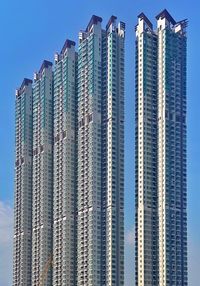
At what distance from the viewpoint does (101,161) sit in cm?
3056

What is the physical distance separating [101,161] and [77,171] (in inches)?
67.1

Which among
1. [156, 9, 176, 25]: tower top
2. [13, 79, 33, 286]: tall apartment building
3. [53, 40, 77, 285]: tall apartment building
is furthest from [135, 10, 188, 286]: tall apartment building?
[13, 79, 33, 286]: tall apartment building

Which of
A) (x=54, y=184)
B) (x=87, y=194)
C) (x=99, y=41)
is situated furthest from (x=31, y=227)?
(x=99, y=41)

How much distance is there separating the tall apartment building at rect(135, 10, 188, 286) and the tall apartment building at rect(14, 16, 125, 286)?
107cm

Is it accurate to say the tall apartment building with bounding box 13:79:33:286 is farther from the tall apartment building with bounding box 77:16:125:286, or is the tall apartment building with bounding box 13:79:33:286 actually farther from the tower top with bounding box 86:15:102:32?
the tower top with bounding box 86:15:102:32

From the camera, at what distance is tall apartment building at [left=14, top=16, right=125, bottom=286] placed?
98.7 ft

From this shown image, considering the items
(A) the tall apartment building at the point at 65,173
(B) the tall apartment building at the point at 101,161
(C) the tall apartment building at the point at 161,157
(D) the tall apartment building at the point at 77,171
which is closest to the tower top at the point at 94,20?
(D) the tall apartment building at the point at 77,171

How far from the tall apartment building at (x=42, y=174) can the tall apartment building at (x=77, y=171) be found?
2.0 inches

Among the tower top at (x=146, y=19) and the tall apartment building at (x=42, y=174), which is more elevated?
the tower top at (x=146, y=19)

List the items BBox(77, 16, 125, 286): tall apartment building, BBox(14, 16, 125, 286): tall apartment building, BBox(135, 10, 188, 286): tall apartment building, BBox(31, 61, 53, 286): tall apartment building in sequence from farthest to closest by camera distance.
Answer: BBox(31, 61, 53, 286): tall apartment building < BBox(14, 16, 125, 286): tall apartment building < BBox(77, 16, 125, 286): tall apartment building < BBox(135, 10, 188, 286): tall apartment building

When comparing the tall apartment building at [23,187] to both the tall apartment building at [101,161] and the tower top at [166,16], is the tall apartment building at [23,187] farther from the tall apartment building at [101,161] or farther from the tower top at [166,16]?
the tower top at [166,16]

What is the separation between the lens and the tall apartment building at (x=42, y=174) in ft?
109


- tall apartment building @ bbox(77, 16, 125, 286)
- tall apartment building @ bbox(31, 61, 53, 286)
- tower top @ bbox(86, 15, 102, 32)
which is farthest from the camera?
tall apartment building @ bbox(31, 61, 53, 286)

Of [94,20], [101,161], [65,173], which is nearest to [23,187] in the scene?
[65,173]
